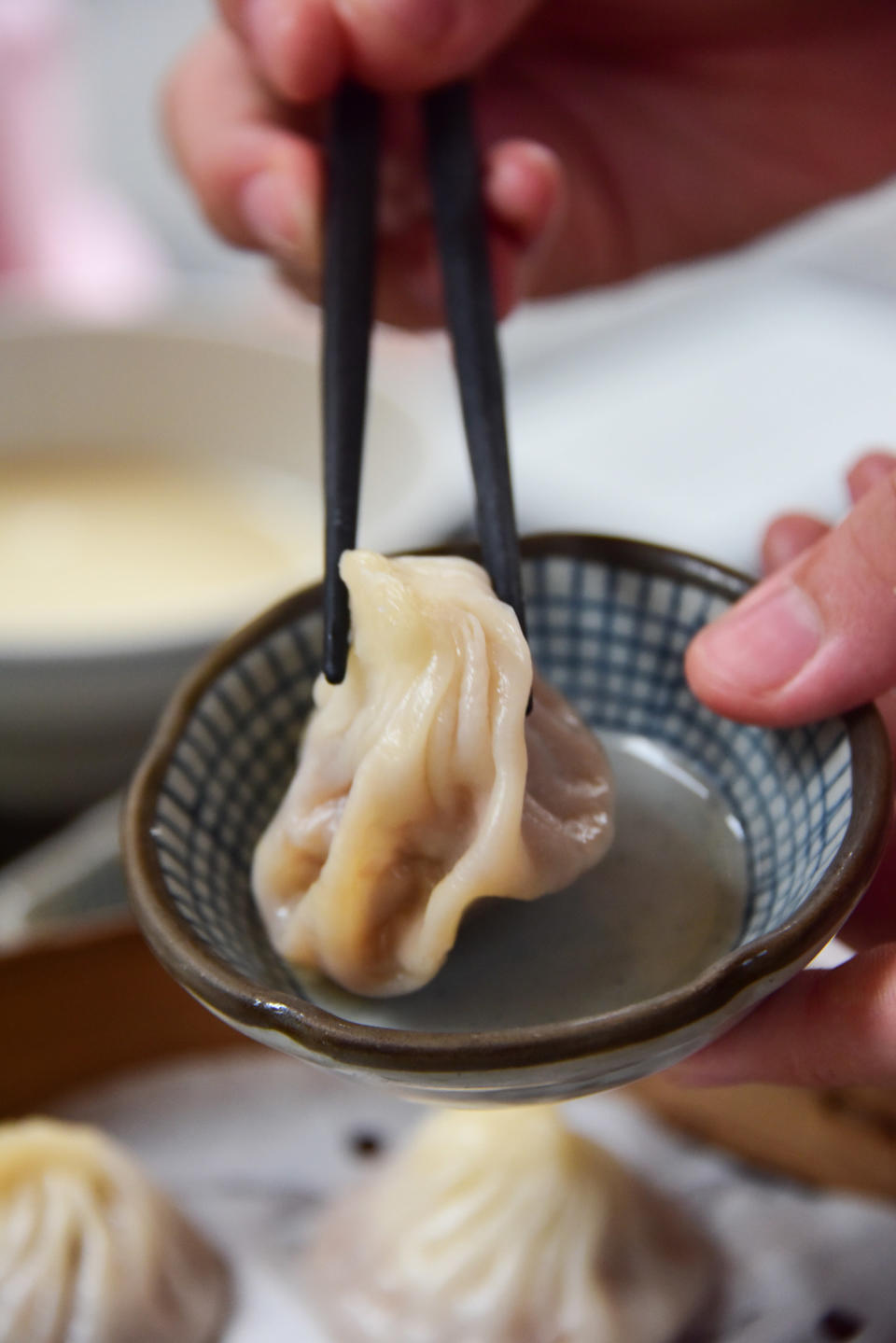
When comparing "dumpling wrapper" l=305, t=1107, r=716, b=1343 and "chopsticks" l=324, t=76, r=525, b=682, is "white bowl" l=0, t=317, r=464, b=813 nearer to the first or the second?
"chopsticks" l=324, t=76, r=525, b=682

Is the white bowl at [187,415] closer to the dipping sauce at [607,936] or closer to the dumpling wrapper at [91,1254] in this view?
the dumpling wrapper at [91,1254]

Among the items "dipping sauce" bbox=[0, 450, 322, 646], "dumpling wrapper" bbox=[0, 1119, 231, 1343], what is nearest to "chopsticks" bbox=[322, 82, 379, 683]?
"dipping sauce" bbox=[0, 450, 322, 646]

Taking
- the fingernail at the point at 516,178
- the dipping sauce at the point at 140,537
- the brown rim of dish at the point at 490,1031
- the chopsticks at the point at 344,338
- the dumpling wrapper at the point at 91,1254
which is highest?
the fingernail at the point at 516,178

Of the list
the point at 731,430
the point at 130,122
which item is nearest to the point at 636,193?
the point at 731,430

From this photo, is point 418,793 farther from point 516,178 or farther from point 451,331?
point 516,178

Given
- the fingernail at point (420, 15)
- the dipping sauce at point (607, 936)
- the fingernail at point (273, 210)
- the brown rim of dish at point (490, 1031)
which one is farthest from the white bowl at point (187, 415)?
the brown rim of dish at point (490, 1031)

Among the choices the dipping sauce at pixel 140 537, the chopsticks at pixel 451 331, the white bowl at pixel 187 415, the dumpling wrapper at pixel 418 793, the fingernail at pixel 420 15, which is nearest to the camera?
the dumpling wrapper at pixel 418 793
